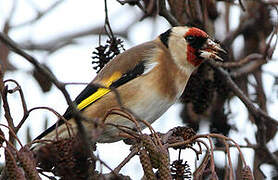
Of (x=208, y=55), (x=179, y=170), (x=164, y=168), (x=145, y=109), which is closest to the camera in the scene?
(x=164, y=168)

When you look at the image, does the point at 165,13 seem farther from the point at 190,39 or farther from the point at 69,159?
the point at 69,159

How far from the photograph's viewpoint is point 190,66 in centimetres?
388

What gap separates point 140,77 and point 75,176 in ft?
5.79

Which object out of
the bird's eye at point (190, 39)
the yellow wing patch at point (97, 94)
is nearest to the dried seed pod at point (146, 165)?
the yellow wing patch at point (97, 94)

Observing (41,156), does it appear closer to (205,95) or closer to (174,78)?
(174,78)

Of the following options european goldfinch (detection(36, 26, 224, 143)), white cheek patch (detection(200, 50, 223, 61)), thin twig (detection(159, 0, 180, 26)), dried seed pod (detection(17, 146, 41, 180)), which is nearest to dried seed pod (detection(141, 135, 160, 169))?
dried seed pod (detection(17, 146, 41, 180))

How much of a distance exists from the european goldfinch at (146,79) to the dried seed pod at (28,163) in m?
1.17

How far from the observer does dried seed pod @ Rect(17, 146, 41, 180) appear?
2061 mm

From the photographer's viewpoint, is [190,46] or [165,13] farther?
[190,46]

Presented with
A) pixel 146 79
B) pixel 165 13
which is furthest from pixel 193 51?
pixel 146 79

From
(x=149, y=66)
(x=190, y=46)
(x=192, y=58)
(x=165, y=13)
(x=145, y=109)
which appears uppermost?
(x=165, y=13)

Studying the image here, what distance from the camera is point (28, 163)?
209 cm

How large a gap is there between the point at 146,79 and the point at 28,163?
1659 mm

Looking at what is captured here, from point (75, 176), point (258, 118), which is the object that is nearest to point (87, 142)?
point (75, 176)
